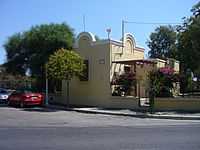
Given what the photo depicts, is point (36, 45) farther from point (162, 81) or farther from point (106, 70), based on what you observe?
point (162, 81)

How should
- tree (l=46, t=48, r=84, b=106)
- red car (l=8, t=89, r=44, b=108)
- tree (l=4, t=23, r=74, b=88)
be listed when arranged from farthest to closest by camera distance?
tree (l=4, t=23, r=74, b=88), red car (l=8, t=89, r=44, b=108), tree (l=46, t=48, r=84, b=106)

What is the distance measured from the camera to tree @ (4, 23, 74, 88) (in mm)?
34875

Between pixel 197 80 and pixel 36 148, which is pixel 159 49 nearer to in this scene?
pixel 197 80

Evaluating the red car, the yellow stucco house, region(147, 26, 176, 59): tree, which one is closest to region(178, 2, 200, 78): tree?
the yellow stucco house

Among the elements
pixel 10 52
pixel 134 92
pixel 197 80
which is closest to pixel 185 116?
pixel 134 92

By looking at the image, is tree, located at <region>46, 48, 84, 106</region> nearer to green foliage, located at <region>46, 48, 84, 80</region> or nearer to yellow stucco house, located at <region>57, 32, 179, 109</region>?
green foliage, located at <region>46, 48, 84, 80</region>

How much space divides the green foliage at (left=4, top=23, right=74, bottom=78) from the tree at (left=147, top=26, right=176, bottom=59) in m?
35.8

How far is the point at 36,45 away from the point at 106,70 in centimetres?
721

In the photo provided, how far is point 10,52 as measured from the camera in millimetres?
37906

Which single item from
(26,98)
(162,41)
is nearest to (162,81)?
(26,98)

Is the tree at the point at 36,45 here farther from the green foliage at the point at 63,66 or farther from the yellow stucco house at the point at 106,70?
the green foliage at the point at 63,66

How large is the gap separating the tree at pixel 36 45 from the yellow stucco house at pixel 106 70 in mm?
1795

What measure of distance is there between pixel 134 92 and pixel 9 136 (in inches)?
741

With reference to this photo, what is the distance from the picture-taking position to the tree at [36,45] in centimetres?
3488
